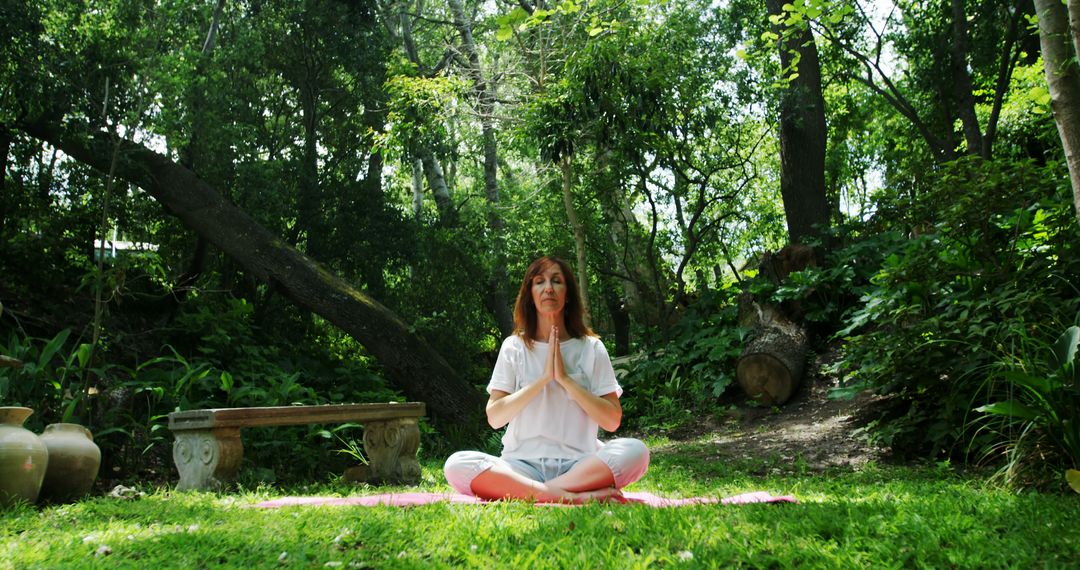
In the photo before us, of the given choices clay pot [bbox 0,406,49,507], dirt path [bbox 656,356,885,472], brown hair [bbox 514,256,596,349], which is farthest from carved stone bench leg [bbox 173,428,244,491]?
dirt path [bbox 656,356,885,472]

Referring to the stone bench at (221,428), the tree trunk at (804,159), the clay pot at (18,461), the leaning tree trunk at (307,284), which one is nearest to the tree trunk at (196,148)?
the leaning tree trunk at (307,284)

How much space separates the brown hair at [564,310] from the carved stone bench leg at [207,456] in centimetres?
239

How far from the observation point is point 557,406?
4.25 meters

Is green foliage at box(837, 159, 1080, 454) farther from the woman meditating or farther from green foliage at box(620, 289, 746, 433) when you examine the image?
green foliage at box(620, 289, 746, 433)

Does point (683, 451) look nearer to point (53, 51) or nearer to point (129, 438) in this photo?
point (129, 438)

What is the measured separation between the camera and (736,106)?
11.7 meters

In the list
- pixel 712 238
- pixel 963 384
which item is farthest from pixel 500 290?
pixel 963 384

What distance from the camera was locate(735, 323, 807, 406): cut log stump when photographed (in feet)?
30.1

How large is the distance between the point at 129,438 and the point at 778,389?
6.73 metres

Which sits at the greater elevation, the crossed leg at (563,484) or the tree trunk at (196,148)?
the tree trunk at (196,148)

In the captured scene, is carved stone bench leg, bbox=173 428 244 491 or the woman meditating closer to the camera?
the woman meditating

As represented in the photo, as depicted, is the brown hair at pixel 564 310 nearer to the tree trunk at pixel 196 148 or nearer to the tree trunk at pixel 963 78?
the tree trunk at pixel 196 148

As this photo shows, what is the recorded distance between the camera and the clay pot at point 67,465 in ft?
15.6

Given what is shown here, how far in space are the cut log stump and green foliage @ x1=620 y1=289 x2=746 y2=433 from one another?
36 centimetres
